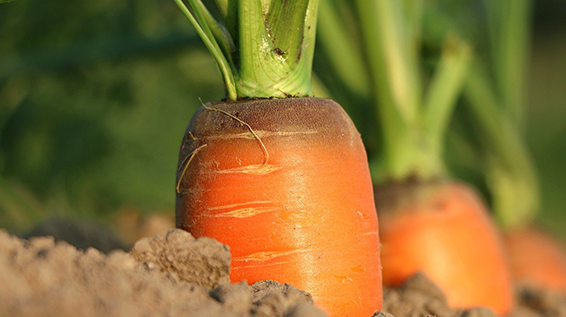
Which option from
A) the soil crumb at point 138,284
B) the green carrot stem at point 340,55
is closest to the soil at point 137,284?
the soil crumb at point 138,284

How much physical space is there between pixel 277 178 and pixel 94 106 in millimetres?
2945

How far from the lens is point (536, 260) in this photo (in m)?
2.52

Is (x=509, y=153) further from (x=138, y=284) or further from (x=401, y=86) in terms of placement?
(x=138, y=284)

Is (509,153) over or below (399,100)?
below

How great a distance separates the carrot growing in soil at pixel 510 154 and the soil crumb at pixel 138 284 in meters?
1.76

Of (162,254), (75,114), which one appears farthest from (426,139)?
(75,114)

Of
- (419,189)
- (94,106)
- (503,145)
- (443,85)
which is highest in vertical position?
(443,85)

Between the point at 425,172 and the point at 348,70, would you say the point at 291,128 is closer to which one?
the point at 425,172

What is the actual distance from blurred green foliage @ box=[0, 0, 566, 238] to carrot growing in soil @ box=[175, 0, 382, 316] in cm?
187

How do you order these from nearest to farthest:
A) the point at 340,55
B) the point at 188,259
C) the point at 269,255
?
the point at 188,259 < the point at 269,255 < the point at 340,55

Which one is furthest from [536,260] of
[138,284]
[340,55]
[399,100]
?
[138,284]

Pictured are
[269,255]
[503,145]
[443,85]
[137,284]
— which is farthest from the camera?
[503,145]

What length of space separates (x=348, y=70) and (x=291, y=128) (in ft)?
3.91

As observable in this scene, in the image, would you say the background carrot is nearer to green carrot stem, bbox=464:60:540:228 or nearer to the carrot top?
green carrot stem, bbox=464:60:540:228
